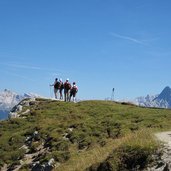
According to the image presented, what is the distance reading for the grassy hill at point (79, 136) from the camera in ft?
70.2

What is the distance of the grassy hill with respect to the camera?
842 inches

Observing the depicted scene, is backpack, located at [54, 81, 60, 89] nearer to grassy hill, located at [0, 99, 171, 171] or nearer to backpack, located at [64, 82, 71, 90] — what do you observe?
backpack, located at [64, 82, 71, 90]

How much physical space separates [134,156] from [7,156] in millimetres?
19735

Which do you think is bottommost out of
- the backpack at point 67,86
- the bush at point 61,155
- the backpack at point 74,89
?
the bush at point 61,155

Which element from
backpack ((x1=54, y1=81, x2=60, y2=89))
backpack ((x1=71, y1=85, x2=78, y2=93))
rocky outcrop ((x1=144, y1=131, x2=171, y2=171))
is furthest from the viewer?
backpack ((x1=54, y1=81, x2=60, y2=89))

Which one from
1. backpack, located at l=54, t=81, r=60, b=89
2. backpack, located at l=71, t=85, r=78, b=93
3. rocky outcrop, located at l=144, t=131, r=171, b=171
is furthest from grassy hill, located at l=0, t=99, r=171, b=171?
backpack, located at l=54, t=81, r=60, b=89

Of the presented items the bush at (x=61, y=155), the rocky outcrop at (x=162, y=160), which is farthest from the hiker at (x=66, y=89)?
the rocky outcrop at (x=162, y=160)

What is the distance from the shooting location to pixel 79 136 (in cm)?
3753

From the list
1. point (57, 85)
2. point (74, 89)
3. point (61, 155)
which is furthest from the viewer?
point (57, 85)

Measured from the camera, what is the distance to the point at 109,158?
70.3 feet

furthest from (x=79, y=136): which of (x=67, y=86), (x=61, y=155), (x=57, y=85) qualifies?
(x=57, y=85)

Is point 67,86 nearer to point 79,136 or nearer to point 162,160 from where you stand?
point 79,136

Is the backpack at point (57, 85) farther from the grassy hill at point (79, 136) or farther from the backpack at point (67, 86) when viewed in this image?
the grassy hill at point (79, 136)

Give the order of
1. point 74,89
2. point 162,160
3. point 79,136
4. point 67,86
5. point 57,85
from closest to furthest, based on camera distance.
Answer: point 162,160 < point 79,136 < point 74,89 < point 67,86 < point 57,85
